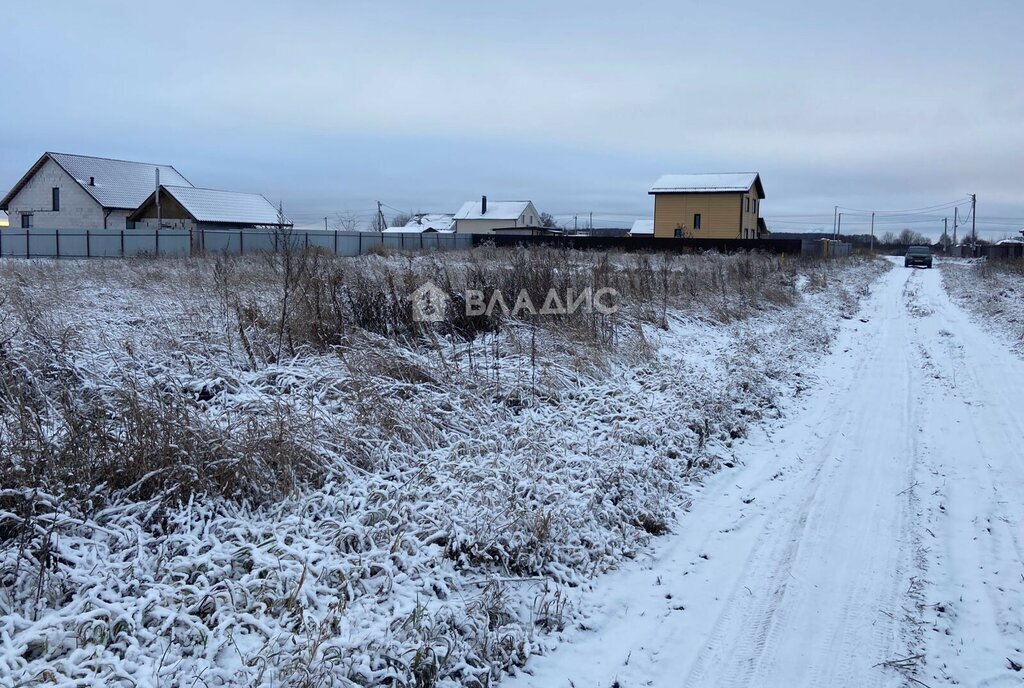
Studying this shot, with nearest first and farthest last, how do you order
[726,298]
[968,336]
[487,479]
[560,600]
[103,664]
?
1. [103,664]
2. [560,600]
3. [487,479]
4. [968,336]
5. [726,298]

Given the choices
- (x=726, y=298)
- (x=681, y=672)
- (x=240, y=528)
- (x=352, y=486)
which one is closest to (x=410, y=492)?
(x=352, y=486)

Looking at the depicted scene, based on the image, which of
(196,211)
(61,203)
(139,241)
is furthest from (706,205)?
(61,203)

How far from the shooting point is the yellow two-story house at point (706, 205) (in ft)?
170

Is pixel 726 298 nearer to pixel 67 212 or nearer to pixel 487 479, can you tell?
pixel 487 479

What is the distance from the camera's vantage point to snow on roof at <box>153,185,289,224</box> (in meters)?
44.1

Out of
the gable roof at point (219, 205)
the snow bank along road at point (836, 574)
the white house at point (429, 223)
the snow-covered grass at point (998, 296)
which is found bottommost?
the snow bank along road at point (836, 574)

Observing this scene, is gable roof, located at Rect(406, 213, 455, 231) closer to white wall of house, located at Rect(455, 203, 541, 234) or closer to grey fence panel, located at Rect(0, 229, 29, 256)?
white wall of house, located at Rect(455, 203, 541, 234)

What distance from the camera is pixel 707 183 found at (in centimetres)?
5316

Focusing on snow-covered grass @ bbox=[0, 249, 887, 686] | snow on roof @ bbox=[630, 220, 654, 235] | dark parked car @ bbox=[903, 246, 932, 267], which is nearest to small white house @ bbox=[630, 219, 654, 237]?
snow on roof @ bbox=[630, 220, 654, 235]

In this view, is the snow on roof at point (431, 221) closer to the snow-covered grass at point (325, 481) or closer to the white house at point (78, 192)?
the white house at point (78, 192)

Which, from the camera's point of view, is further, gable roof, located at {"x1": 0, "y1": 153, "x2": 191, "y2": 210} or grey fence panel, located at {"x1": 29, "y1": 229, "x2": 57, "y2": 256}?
gable roof, located at {"x1": 0, "y1": 153, "x2": 191, "y2": 210}

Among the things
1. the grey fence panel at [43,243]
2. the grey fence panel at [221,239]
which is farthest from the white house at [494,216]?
the grey fence panel at [43,243]

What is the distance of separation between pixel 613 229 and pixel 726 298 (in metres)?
111

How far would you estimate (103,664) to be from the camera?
296 cm
